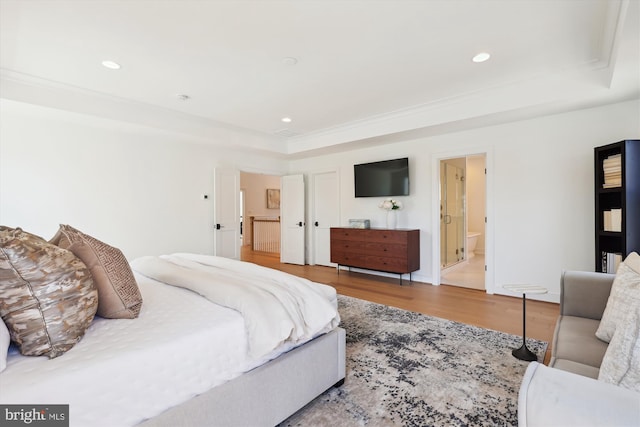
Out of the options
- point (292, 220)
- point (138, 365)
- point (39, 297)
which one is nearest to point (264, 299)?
point (138, 365)

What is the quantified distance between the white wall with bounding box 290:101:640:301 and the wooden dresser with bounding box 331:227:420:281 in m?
1.07

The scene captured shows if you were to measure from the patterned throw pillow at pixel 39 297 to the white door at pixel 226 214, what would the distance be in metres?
4.02

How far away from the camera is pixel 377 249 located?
491 centimetres

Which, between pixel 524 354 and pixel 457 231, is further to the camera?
pixel 457 231

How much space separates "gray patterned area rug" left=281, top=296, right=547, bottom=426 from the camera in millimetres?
1725

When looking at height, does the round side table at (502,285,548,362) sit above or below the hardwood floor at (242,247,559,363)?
above

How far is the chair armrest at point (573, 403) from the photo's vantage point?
2.18 ft

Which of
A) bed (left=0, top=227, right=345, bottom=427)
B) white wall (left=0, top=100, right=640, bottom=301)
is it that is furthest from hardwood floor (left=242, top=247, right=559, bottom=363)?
bed (left=0, top=227, right=345, bottom=427)

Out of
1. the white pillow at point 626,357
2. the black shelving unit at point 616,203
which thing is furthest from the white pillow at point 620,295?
the black shelving unit at point 616,203

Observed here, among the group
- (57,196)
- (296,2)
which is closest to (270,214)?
(57,196)

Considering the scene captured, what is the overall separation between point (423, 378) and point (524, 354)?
91 cm

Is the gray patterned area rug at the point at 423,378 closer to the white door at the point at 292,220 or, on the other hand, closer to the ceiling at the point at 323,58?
the ceiling at the point at 323,58

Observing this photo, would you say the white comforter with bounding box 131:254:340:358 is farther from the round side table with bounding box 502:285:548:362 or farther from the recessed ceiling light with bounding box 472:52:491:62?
the recessed ceiling light with bounding box 472:52:491:62

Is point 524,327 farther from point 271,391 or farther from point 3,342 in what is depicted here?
point 3,342
